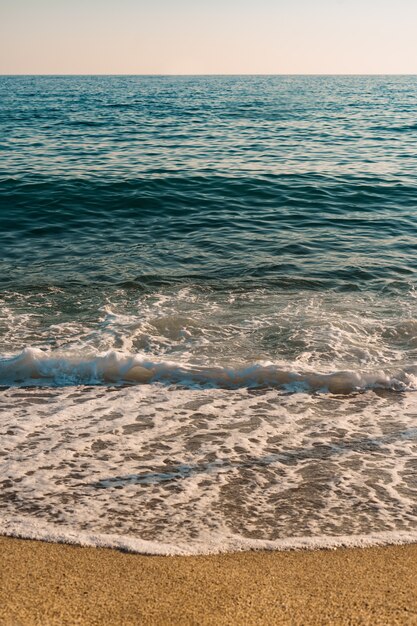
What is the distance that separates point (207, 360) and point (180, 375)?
42cm

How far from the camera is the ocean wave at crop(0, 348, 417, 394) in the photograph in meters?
5.87

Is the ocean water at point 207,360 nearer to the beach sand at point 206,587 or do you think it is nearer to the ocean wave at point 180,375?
the ocean wave at point 180,375

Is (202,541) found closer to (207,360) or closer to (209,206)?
(207,360)

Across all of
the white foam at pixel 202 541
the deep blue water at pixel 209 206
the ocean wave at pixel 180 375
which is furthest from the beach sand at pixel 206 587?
the deep blue water at pixel 209 206

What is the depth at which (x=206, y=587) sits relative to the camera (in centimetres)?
316

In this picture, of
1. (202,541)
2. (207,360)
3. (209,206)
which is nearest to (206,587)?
(202,541)

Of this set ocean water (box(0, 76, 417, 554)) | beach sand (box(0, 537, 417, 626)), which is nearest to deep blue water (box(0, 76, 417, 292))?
ocean water (box(0, 76, 417, 554))

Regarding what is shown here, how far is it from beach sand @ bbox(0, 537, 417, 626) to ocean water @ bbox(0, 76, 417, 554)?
145 millimetres

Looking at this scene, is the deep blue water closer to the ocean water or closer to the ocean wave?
the ocean water

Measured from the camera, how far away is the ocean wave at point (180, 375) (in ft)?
→ 19.2

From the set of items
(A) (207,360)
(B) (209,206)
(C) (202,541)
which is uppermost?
(C) (202,541)

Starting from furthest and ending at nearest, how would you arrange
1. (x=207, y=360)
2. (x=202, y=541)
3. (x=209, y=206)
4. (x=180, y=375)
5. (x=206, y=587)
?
(x=209, y=206) → (x=207, y=360) → (x=180, y=375) → (x=202, y=541) → (x=206, y=587)

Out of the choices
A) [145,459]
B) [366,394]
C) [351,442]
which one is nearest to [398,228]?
[366,394]

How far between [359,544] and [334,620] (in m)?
0.68
